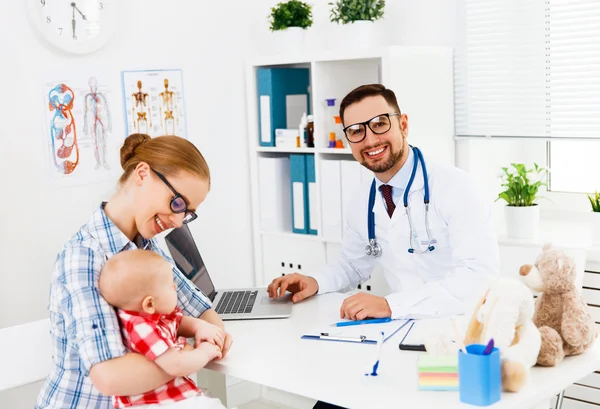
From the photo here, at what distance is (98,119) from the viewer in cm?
292

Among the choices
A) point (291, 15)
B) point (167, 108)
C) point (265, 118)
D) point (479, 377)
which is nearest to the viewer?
point (479, 377)

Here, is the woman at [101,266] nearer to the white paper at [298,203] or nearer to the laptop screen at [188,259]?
the laptop screen at [188,259]

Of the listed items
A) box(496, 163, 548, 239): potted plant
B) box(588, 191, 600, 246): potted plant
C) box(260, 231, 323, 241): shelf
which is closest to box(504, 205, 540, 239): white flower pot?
box(496, 163, 548, 239): potted plant

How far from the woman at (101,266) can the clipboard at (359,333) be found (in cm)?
25

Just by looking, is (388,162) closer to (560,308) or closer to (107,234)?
(560,308)

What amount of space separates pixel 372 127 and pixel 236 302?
0.72 m

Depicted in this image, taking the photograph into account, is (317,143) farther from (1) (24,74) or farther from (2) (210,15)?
(1) (24,74)

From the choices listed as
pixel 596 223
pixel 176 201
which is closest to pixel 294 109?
pixel 596 223

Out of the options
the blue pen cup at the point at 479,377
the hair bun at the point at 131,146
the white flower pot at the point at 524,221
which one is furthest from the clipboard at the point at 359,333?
the white flower pot at the point at 524,221

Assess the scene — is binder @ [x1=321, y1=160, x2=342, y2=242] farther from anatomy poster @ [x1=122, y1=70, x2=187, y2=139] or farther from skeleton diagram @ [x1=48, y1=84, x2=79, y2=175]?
skeleton diagram @ [x1=48, y1=84, x2=79, y2=175]

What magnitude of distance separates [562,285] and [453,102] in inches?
60.4

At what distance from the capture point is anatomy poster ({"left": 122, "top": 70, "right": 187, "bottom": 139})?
3.03 m

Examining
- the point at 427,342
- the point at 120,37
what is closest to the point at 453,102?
the point at 120,37

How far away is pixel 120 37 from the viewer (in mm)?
2994
